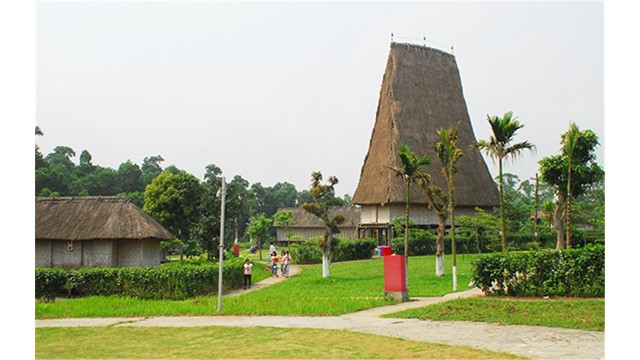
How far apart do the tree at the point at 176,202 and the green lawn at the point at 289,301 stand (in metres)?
15.3

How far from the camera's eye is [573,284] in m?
12.8

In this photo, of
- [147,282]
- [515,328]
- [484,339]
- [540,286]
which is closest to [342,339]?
[484,339]

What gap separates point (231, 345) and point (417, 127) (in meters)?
28.2

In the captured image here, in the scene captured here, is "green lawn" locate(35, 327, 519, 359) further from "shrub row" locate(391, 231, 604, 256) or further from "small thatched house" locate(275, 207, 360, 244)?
"small thatched house" locate(275, 207, 360, 244)

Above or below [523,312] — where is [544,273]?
above

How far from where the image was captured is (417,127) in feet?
117

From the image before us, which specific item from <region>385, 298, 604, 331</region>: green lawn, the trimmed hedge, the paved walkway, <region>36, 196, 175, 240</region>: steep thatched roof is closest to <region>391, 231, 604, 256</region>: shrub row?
<region>36, 196, 175, 240</region>: steep thatched roof

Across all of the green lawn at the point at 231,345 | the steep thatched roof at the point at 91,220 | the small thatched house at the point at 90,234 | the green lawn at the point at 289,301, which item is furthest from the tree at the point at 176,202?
the green lawn at the point at 231,345

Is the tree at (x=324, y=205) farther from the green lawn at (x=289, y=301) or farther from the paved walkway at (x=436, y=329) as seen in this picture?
the paved walkway at (x=436, y=329)

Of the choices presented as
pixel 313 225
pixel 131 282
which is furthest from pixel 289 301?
pixel 313 225

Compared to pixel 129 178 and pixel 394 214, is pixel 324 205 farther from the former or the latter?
pixel 129 178

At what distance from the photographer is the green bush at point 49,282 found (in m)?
17.3

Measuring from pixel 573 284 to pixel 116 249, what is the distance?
54.5 ft

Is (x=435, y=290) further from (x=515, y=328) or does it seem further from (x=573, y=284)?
(x=515, y=328)
